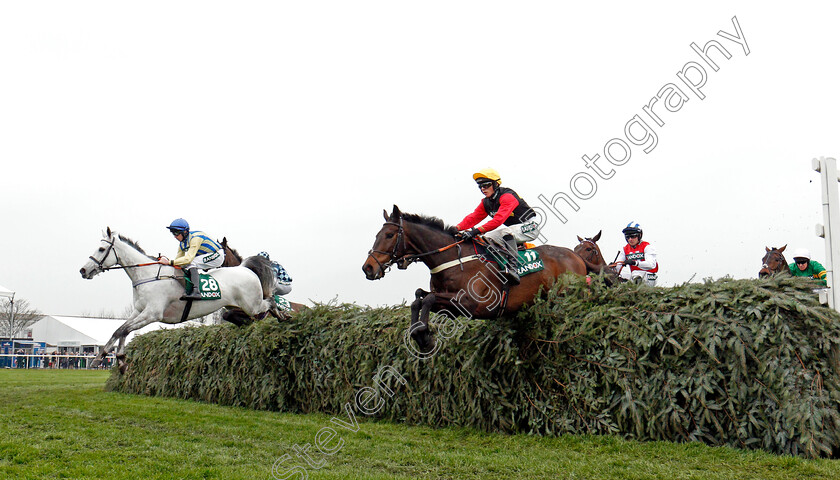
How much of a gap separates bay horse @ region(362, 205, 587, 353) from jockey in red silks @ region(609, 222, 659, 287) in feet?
8.90

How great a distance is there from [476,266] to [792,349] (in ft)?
11.3

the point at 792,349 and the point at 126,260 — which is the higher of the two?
the point at 126,260

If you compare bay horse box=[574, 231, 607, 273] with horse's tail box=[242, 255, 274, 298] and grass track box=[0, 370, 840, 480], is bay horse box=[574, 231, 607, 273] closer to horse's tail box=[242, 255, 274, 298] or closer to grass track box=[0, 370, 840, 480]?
grass track box=[0, 370, 840, 480]

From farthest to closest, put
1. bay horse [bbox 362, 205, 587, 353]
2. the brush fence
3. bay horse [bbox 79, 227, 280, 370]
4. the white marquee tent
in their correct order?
the white marquee tent < bay horse [bbox 79, 227, 280, 370] < bay horse [bbox 362, 205, 587, 353] < the brush fence

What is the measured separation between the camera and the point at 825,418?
5.66 meters

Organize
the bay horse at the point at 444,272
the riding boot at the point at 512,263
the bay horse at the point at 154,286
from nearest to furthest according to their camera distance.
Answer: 1. the bay horse at the point at 444,272
2. the riding boot at the point at 512,263
3. the bay horse at the point at 154,286

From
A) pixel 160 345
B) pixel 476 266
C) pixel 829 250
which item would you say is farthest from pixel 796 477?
pixel 160 345

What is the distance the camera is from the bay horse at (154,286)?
10.3 m

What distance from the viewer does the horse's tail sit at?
38.6 ft

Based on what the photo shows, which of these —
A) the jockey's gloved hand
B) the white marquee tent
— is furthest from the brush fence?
the white marquee tent

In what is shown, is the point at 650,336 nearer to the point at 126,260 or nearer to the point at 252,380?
the point at 252,380

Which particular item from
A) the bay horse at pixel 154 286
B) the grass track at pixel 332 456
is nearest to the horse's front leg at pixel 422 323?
the grass track at pixel 332 456

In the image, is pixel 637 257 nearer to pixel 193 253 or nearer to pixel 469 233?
pixel 469 233

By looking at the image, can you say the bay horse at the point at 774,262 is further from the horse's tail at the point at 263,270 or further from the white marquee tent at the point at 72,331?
the white marquee tent at the point at 72,331
